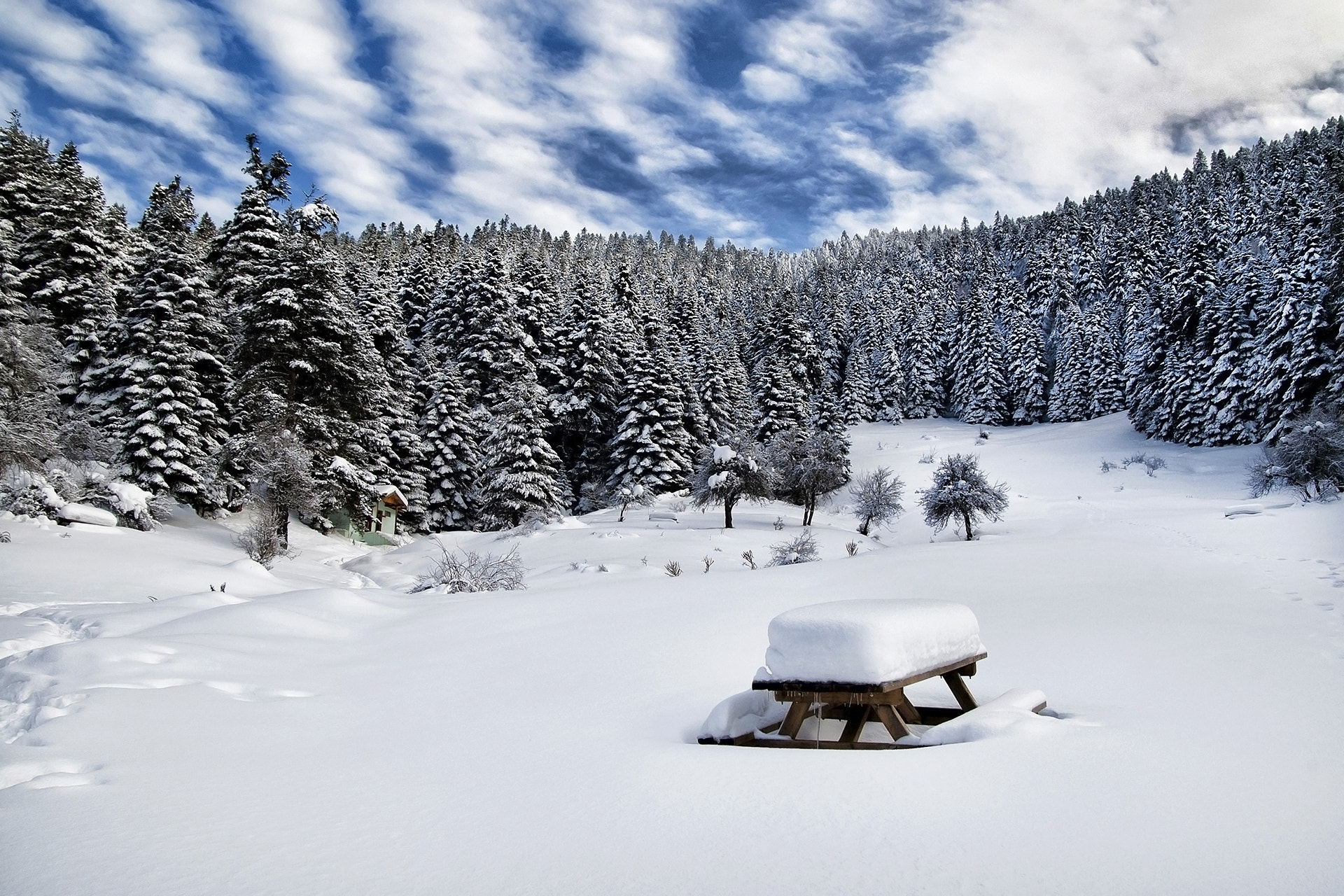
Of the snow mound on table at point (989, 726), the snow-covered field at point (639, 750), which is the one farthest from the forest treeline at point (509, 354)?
the snow mound on table at point (989, 726)

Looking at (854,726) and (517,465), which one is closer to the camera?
(854,726)

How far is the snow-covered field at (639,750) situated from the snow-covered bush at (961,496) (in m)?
16.8

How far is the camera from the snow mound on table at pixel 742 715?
15.1 ft

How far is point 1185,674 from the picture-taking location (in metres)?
5.79

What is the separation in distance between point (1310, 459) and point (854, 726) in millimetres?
30754

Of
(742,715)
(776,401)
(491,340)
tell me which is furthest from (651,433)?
(742,715)

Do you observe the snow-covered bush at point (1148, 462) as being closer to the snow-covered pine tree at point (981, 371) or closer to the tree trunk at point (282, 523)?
the snow-covered pine tree at point (981, 371)

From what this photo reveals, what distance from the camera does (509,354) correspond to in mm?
46094

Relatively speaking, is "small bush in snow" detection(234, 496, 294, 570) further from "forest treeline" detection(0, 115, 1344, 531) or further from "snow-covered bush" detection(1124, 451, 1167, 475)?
"snow-covered bush" detection(1124, 451, 1167, 475)

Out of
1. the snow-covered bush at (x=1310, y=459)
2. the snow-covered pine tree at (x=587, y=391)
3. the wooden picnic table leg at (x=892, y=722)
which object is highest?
the snow-covered pine tree at (x=587, y=391)

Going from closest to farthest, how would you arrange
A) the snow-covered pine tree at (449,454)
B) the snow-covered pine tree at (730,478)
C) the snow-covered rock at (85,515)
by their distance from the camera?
the snow-covered rock at (85,515) < the snow-covered pine tree at (730,478) < the snow-covered pine tree at (449,454)

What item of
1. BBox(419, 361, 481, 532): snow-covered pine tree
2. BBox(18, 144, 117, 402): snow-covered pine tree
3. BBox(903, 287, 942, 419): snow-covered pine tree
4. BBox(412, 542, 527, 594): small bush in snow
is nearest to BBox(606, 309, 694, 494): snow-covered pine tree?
BBox(419, 361, 481, 532): snow-covered pine tree

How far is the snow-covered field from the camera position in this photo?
2535mm

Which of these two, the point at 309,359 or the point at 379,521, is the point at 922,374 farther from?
the point at 309,359
